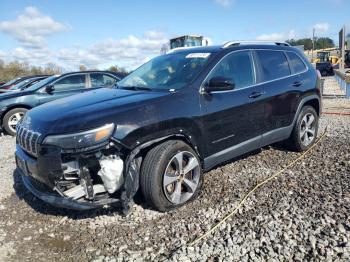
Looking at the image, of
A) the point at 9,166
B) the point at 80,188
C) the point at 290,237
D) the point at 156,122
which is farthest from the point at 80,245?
the point at 9,166

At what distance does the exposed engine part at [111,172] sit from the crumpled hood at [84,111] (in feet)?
1.21

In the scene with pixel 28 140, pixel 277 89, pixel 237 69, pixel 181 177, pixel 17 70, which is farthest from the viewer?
pixel 17 70

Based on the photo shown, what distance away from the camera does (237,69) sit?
5.06m

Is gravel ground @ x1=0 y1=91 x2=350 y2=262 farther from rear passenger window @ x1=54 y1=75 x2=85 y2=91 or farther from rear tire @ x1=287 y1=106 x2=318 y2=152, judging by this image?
rear passenger window @ x1=54 y1=75 x2=85 y2=91

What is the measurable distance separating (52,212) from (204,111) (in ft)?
7.06

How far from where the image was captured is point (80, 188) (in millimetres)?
3689

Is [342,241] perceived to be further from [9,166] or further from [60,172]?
[9,166]

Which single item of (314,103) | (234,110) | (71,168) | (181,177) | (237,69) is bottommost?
(181,177)

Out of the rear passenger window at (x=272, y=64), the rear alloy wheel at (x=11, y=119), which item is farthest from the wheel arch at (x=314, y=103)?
the rear alloy wheel at (x=11, y=119)

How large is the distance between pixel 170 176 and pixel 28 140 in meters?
1.58

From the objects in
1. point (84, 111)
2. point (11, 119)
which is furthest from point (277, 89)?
point (11, 119)

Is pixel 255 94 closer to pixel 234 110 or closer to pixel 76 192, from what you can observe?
pixel 234 110

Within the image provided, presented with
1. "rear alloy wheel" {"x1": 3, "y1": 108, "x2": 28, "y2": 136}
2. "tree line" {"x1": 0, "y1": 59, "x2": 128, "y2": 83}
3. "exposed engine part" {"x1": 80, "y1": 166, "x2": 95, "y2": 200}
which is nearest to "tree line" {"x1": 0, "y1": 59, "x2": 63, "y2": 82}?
"tree line" {"x1": 0, "y1": 59, "x2": 128, "y2": 83}

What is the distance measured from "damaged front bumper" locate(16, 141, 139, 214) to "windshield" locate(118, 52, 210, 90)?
4.15ft
